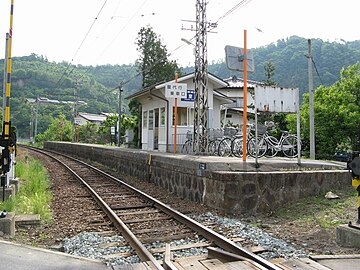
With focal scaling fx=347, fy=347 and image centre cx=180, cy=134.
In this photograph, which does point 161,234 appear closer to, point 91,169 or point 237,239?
point 237,239

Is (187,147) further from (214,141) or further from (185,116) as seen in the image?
(214,141)

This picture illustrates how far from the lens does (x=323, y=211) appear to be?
20.4 ft

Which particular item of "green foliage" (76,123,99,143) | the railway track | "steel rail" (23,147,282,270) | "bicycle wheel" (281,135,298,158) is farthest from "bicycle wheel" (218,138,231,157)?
"green foliage" (76,123,99,143)

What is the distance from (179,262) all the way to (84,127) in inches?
1635

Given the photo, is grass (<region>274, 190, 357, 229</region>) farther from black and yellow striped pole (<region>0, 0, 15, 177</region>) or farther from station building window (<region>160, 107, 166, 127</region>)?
station building window (<region>160, 107, 166, 127</region>)

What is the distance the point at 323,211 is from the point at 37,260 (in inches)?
188

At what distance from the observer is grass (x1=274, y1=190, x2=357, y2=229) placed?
18.7ft

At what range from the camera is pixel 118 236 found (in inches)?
206

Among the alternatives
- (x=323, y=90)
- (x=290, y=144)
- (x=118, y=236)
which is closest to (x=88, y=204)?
(x=118, y=236)

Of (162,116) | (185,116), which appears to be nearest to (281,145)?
(185,116)

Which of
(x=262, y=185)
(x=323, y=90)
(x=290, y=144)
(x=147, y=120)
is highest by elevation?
(x=323, y=90)

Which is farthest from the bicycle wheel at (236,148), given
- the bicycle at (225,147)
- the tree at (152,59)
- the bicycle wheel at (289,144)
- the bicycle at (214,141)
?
the tree at (152,59)

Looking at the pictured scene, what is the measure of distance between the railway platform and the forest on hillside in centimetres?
3423

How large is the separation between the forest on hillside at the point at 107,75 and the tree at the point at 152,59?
15.0 ft
